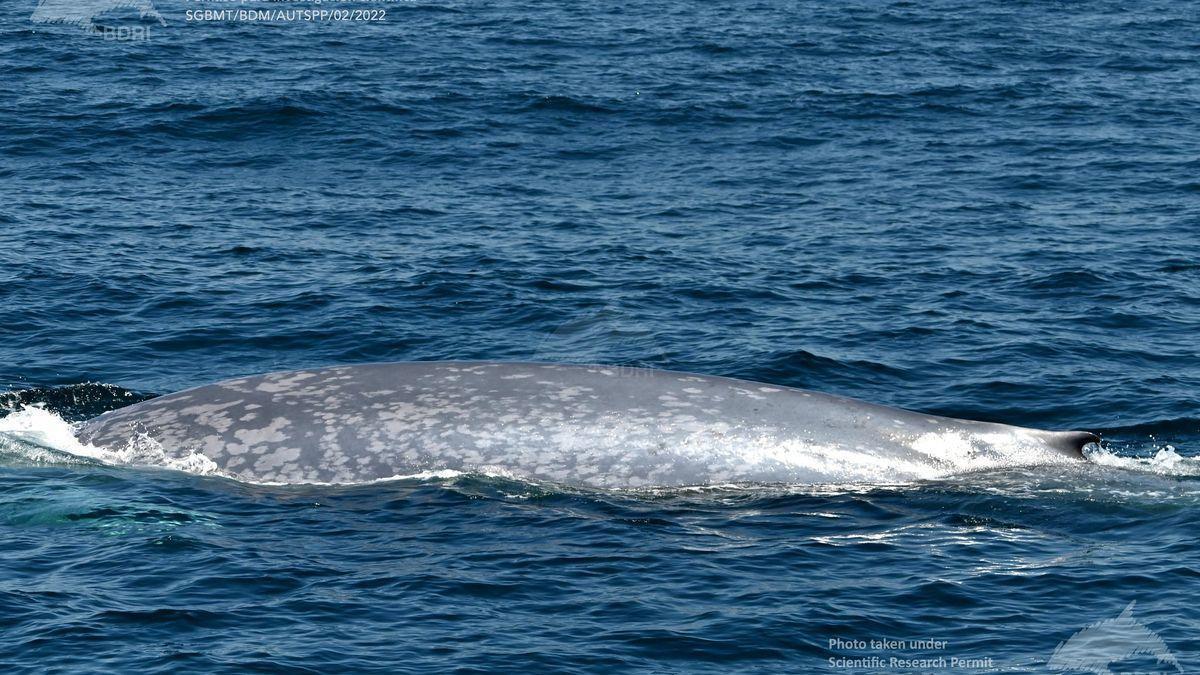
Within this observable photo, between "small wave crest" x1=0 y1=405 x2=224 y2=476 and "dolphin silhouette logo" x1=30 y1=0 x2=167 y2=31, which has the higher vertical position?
"dolphin silhouette logo" x1=30 y1=0 x2=167 y2=31

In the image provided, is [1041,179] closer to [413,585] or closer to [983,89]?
[983,89]

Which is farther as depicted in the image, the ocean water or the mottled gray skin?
the mottled gray skin

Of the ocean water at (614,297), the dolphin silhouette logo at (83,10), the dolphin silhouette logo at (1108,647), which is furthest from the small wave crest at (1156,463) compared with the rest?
the dolphin silhouette logo at (83,10)

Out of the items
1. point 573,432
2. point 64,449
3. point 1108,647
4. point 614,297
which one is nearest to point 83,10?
point 614,297

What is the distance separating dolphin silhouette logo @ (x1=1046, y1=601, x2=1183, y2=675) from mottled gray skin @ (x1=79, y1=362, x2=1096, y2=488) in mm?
3021

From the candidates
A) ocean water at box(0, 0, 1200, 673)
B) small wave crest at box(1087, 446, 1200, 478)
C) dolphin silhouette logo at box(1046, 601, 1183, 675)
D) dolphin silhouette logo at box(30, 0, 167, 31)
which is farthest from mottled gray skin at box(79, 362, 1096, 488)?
dolphin silhouette logo at box(30, 0, 167, 31)

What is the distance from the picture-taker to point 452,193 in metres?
38.4

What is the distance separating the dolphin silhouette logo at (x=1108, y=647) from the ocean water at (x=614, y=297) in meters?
0.05

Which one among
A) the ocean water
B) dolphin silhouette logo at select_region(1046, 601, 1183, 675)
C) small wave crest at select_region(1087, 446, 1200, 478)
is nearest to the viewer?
dolphin silhouette logo at select_region(1046, 601, 1183, 675)

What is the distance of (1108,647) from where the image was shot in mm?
14109

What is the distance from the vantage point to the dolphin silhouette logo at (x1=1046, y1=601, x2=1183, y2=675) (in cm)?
1370

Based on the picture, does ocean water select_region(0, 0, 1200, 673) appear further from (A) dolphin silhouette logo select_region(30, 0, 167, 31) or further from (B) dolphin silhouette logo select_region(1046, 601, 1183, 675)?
(A) dolphin silhouette logo select_region(30, 0, 167, 31)

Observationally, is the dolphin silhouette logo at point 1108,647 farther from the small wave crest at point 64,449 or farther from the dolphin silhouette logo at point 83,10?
the dolphin silhouette logo at point 83,10

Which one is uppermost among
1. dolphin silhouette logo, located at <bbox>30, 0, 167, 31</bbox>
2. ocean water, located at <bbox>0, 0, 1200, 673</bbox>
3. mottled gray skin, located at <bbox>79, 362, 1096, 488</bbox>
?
dolphin silhouette logo, located at <bbox>30, 0, 167, 31</bbox>
